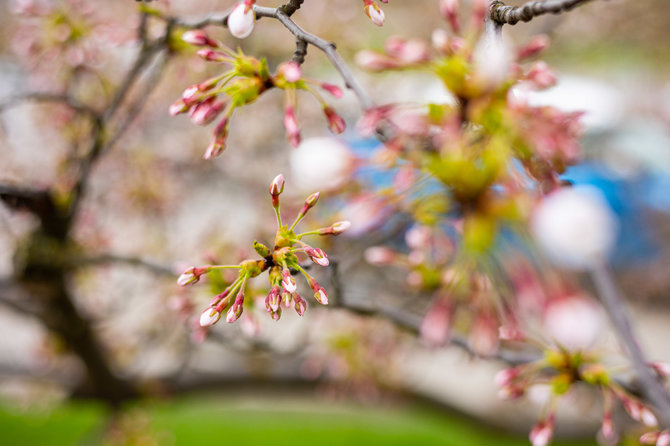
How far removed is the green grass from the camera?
7.00 feet

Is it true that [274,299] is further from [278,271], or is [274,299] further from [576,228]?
[576,228]

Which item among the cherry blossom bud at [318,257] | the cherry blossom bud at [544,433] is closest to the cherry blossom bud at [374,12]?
the cherry blossom bud at [318,257]

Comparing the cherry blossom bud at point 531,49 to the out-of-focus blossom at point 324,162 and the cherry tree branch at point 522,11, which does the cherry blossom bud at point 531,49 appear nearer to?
the cherry tree branch at point 522,11

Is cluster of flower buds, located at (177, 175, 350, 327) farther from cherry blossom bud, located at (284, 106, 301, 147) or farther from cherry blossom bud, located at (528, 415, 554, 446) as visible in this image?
cherry blossom bud, located at (528, 415, 554, 446)

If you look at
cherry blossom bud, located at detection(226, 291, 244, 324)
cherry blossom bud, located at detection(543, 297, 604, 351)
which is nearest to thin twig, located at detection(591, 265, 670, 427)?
cherry blossom bud, located at detection(543, 297, 604, 351)

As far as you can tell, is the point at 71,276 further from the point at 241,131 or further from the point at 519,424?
the point at 519,424

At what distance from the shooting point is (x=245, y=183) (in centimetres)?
241

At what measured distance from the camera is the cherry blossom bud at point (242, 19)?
469 mm

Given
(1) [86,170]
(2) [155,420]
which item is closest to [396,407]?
(2) [155,420]

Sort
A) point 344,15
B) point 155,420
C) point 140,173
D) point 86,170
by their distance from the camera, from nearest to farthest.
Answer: point 86,170 < point 140,173 < point 344,15 < point 155,420

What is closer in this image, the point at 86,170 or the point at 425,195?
the point at 425,195

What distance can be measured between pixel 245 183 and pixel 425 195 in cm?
203

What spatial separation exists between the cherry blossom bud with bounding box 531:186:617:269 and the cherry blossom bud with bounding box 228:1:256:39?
30 cm

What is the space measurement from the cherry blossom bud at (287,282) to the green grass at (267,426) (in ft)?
5.88
